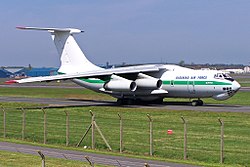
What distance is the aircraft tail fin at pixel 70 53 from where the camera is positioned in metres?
56.6

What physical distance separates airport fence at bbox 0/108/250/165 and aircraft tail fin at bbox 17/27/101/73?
20.5 m

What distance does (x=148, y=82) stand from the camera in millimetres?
49031

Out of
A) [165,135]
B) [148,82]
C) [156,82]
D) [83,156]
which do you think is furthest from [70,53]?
[83,156]

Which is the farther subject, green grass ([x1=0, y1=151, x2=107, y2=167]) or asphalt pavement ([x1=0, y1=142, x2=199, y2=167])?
asphalt pavement ([x1=0, y1=142, x2=199, y2=167])

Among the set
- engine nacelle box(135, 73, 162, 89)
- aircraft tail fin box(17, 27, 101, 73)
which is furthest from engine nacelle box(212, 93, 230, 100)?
aircraft tail fin box(17, 27, 101, 73)

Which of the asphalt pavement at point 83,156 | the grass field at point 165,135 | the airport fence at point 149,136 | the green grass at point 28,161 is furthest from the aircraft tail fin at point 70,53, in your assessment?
the green grass at point 28,161

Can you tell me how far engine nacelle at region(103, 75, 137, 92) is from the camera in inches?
1934

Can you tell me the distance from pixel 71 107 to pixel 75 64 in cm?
1101

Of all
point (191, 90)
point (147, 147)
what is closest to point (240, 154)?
point (147, 147)

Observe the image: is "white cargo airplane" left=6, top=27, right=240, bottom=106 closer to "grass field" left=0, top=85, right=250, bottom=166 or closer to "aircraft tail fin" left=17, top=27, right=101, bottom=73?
"aircraft tail fin" left=17, top=27, right=101, bottom=73

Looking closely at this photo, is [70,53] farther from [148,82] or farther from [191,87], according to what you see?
[191,87]

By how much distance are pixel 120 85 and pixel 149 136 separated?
23.3 meters

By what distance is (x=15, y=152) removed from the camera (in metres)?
22.7

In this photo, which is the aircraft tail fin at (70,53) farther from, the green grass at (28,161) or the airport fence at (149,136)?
the green grass at (28,161)
